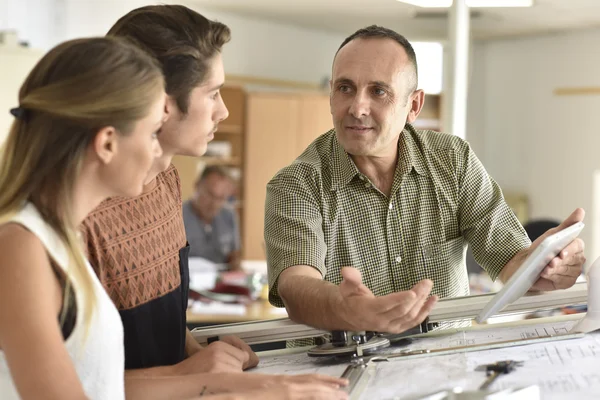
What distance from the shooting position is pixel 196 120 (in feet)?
5.02

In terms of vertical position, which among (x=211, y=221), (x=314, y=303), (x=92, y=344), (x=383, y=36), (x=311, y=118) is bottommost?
(x=211, y=221)

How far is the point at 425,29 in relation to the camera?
9297 mm

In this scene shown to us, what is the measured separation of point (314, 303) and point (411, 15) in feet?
23.5

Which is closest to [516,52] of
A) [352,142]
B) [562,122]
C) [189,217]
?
[562,122]

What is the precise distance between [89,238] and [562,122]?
8.62 metres

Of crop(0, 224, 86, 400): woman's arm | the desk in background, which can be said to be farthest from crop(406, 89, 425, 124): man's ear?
the desk in background

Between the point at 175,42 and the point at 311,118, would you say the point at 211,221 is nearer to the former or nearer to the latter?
the point at 311,118

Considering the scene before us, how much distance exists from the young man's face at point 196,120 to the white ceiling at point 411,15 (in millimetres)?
6151

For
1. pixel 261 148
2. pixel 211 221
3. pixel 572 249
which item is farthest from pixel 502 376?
pixel 261 148

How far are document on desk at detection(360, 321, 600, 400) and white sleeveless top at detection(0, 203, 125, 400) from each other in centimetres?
40

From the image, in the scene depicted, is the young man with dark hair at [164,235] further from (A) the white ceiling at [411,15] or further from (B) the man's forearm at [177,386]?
(A) the white ceiling at [411,15]

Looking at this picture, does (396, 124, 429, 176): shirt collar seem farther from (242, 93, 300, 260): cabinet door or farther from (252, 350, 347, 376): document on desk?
(242, 93, 300, 260): cabinet door

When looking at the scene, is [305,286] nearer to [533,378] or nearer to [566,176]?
[533,378]

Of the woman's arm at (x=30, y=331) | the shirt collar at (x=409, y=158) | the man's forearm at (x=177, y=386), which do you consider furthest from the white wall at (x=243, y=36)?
the woman's arm at (x=30, y=331)
